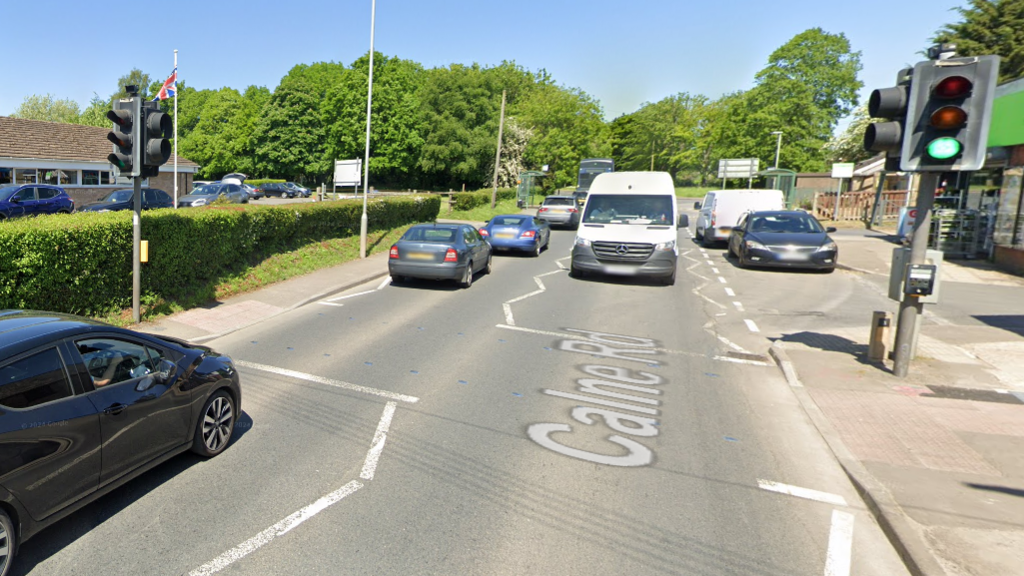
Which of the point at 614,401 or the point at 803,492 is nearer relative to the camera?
the point at 803,492

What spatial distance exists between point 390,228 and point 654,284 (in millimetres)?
10973

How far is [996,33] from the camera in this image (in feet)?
116

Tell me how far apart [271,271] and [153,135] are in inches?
224

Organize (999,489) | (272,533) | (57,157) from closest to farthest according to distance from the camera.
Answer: (272,533), (999,489), (57,157)

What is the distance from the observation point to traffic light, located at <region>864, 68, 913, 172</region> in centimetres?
722

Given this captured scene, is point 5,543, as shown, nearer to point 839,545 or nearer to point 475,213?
point 839,545

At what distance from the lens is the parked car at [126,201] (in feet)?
72.2

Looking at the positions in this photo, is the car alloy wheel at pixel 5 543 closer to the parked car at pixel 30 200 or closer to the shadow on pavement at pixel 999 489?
the shadow on pavement at pixel 999 489

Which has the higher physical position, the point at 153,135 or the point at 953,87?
the point at 953,87

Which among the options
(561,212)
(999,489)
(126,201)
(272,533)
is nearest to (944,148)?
(999,489)

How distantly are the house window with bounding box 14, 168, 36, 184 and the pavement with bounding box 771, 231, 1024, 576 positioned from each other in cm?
3822

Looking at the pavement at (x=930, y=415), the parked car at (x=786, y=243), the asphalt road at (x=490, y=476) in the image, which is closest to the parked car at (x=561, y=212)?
the parked car at (x=786, y=243)

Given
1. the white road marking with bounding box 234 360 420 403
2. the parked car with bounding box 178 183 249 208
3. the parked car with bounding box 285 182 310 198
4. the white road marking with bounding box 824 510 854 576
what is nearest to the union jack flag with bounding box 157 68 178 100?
the parked car with bounding box 178 183 249 208

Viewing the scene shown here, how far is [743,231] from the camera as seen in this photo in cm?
1884
